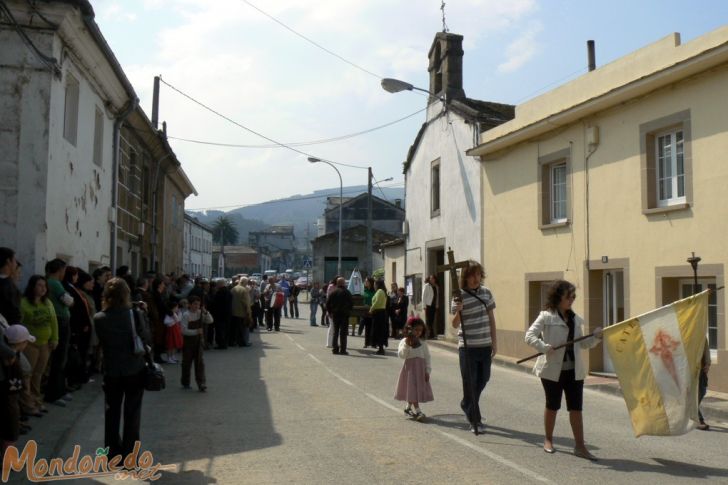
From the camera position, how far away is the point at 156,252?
24281 millimetres

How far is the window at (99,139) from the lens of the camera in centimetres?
1522

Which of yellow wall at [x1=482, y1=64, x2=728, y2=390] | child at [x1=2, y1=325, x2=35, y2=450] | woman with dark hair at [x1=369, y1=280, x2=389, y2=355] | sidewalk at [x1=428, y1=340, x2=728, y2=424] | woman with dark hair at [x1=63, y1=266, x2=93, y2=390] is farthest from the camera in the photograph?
woman with dark hair at [x1=369, y1=280, x2=389, y2=355]

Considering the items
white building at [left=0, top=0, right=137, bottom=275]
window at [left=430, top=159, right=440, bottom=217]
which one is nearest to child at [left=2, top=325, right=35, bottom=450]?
white building at [left=0, top=0, right=137, bottom=275]

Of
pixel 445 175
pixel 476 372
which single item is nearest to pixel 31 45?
pixel 476 372

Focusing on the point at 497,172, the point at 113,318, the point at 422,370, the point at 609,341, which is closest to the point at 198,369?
the point at 422,370

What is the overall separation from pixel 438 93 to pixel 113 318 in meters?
Result: 18.2

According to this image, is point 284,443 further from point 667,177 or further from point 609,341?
point 667,177

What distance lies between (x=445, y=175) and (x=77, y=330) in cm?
1420

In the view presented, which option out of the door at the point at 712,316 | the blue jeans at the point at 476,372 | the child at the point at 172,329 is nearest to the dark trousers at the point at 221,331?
the child at the point at 172,329

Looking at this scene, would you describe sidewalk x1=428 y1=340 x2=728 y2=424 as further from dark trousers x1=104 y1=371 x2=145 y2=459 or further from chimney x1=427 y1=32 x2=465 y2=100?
chimney x1=427 y1=32 x2=465 y2=100

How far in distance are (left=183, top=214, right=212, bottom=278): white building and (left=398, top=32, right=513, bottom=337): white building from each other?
33.0m

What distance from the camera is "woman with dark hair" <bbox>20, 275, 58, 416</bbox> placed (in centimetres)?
841

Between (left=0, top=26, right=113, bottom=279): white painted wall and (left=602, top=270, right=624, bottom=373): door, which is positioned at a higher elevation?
(left=0, top=26, right=113, bottom=279): white painted wall

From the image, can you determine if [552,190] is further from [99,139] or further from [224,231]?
[224,231]
